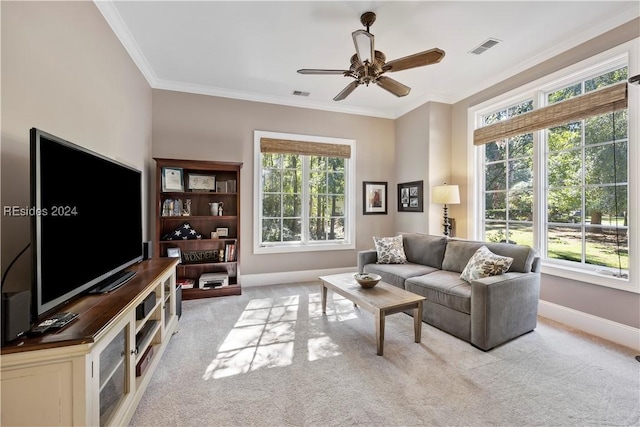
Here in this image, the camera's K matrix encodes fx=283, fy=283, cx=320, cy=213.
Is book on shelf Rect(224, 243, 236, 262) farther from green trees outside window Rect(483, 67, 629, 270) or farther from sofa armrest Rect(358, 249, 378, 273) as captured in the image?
green trees outside window Rect(483, 67, 629, 270)

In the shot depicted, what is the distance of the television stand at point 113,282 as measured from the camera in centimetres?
173

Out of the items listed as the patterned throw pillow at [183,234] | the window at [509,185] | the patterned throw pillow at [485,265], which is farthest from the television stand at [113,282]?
the window at [509,185]

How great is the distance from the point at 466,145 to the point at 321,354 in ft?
12.0

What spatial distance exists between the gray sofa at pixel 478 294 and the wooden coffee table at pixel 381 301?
1.27ft

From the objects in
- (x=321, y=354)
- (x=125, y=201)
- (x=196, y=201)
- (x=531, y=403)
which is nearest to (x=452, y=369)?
(x=531, y=403)

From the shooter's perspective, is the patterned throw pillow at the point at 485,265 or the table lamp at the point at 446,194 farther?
the table lamp at the point at 446,194

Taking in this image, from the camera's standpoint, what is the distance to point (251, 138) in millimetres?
4371

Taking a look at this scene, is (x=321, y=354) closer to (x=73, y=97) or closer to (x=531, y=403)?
(x=531, y=403)

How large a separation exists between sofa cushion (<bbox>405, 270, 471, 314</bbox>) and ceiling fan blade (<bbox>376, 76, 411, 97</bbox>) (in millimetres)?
2030

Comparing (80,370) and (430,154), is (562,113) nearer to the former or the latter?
(430,154)

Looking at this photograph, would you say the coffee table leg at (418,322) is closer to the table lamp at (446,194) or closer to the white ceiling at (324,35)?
the table lamp at (446,194)

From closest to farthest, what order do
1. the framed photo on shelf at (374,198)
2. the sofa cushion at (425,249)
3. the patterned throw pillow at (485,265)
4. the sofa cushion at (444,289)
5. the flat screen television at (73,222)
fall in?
the flat screen television at (73,222)
the sofa cushion at (444,289)
the patterned throw pillow at (485,265)
the sofa cushion at (425,249)
the framed photo on shelf at (374,198)

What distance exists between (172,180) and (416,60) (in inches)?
126

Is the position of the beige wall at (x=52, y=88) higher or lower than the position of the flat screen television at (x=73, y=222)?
higher
